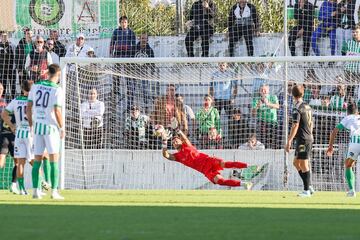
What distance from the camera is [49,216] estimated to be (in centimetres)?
1270

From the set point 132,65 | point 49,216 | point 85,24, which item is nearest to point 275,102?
point 132,65

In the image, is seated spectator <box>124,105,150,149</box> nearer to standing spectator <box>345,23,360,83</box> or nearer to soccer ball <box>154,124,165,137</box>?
soccer ball <box>154,124,165,137</box>

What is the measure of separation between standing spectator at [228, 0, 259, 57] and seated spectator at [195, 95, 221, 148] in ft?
7.02

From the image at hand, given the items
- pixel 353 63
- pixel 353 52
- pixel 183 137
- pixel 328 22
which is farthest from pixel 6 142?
pixel 353 63

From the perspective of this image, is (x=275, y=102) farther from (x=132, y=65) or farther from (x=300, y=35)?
(x=132, y=65)

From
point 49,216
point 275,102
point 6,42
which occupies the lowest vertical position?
point 49,216

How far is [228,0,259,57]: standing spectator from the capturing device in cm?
2509

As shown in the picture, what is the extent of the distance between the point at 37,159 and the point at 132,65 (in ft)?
29.3

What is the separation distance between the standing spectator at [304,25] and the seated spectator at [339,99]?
4.91ft

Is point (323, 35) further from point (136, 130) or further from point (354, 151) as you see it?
point (354, 151)

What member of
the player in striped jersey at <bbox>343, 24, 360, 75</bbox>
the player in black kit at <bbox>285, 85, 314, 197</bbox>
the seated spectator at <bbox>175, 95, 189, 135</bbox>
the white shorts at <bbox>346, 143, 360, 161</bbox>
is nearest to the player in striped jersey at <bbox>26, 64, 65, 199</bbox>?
the player in black kit at <bbox>285, 85, 314, 197</bbox>

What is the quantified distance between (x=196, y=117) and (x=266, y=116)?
1.68m

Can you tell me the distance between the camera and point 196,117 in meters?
23.7

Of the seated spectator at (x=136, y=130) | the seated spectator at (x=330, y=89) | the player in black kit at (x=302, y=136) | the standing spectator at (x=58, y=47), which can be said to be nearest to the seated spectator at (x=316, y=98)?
the seated spectator at (x=330, y=89)
